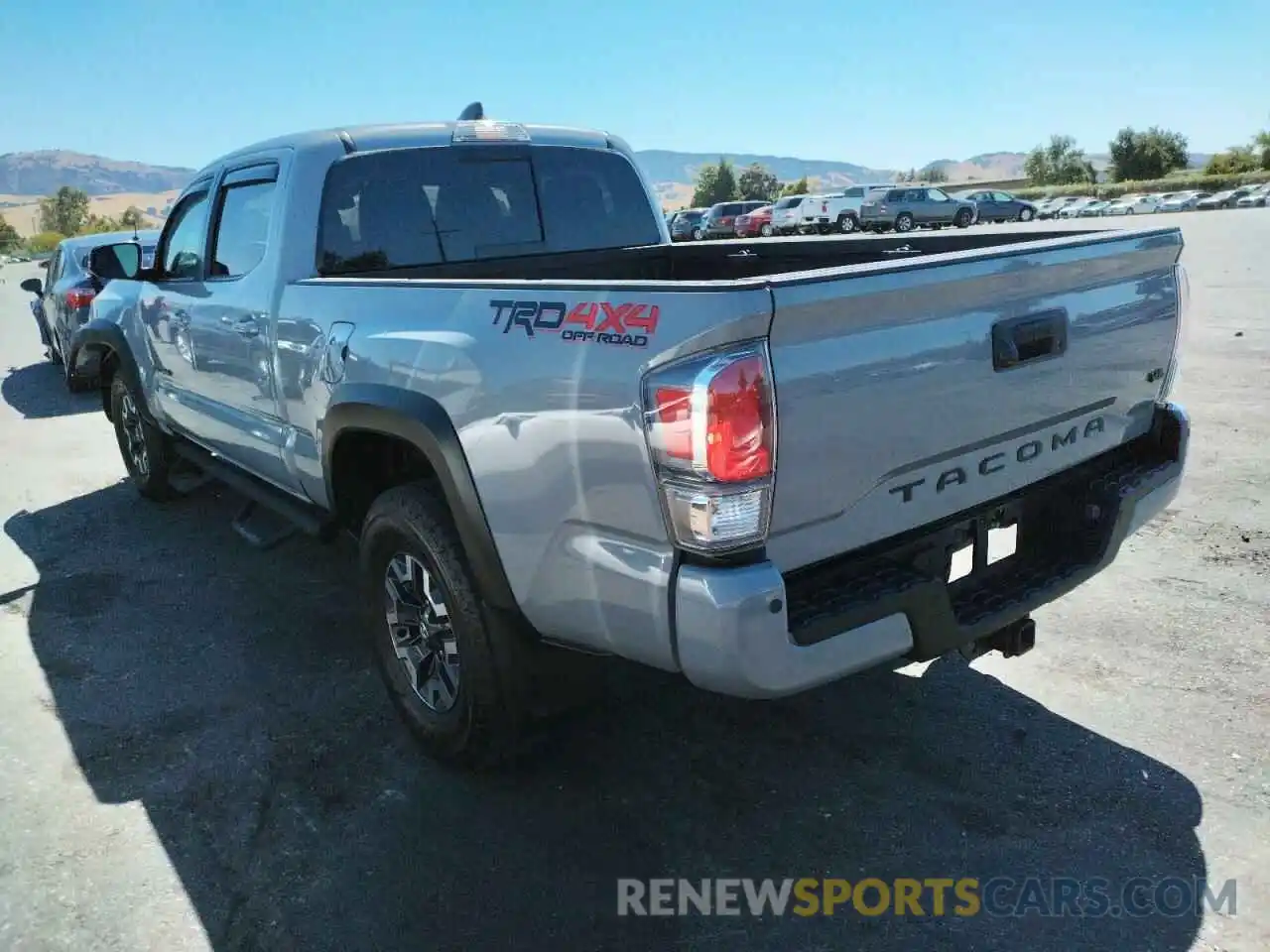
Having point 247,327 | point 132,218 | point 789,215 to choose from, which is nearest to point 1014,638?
point 247,327

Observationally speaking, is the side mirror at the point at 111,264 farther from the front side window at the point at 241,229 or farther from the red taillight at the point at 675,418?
the red taillight at the point at 675,418

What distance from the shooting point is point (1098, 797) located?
2938 millimetres

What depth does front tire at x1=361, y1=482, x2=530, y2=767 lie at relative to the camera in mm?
2900

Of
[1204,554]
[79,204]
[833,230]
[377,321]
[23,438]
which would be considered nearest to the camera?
[377,321]

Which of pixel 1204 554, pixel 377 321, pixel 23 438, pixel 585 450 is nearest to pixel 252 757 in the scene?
pixel 377 321

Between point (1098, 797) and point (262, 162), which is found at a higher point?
point (262, 162)

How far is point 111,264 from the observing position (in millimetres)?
5547

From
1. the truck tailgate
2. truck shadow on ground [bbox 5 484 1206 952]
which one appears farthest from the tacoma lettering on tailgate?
truck shadow on ground [bbox 5 484 1206 952]

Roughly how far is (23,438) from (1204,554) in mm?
9223

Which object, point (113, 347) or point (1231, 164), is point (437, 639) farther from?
point (1231, 164)

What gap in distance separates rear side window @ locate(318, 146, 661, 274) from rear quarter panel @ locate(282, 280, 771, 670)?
3.74 feet

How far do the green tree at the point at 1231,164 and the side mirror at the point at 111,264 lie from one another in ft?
305

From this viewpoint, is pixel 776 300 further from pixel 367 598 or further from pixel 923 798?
pixel 367 598

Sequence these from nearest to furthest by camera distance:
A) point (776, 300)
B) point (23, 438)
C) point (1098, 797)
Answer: point (776, 300) → point (1098, 797) → point (23, 438)
